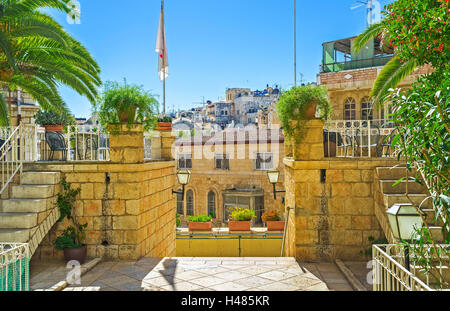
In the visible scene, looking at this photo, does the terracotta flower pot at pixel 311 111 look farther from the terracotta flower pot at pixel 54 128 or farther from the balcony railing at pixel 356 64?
the balcony railing at pixel 356 64

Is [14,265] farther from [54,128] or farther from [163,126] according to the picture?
[163,126]

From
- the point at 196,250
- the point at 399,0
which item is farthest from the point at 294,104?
the point at 196,250

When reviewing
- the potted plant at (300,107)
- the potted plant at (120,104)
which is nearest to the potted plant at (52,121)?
the potted plant at (120,104)

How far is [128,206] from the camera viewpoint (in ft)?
26.4

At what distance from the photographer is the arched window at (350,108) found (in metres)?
17.9

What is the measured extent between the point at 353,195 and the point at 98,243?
5339 mm

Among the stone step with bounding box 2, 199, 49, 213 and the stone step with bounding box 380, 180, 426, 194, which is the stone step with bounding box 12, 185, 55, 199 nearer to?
the stone step with bounding box 2, 199, 49, 213

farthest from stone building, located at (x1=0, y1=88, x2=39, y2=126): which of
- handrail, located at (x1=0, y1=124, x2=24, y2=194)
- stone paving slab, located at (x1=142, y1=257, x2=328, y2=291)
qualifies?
stone paving slab, located at (x1=142, y1=257, x2=328, y2=291)

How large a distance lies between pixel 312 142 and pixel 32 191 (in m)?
5.60

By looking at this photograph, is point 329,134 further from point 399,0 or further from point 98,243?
point 98,243

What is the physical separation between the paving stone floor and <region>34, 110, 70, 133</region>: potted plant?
3.20 meters

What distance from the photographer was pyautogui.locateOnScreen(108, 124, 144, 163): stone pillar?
8.04 metres

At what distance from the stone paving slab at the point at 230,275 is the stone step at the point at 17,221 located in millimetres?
2244

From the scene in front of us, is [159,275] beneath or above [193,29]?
beneath
